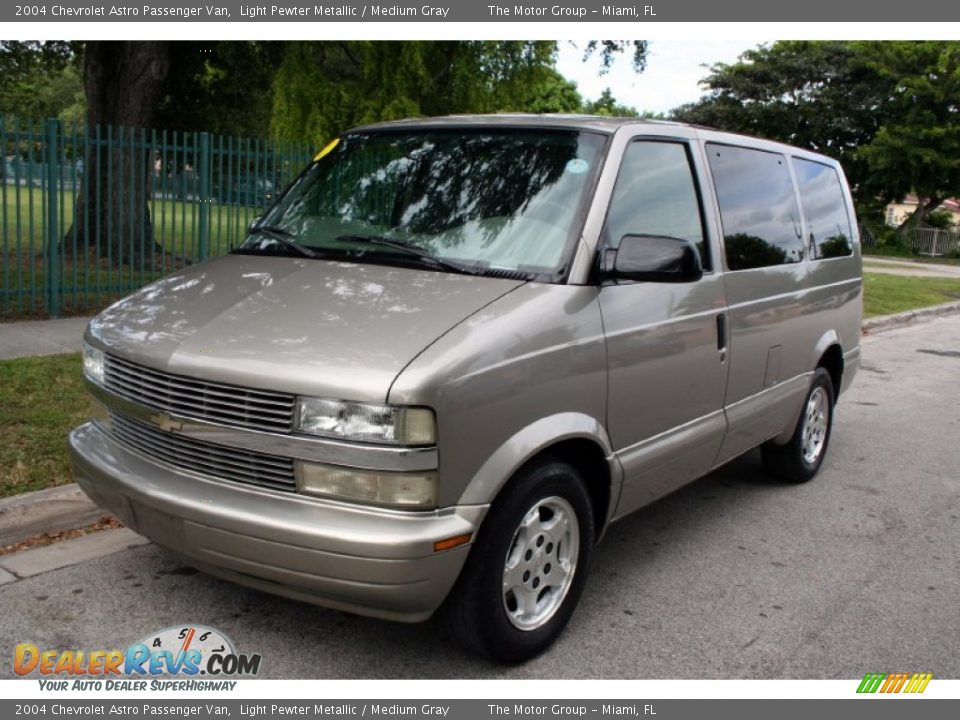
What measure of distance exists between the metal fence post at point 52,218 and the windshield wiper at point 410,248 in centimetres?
689

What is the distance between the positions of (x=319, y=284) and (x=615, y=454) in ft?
4.53

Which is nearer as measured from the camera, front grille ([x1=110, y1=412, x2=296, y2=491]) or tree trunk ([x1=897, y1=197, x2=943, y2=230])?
front grille ([x1=110, y1=412, x2=296, y2=491])

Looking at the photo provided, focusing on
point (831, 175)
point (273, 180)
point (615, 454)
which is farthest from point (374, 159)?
point (273, 180)

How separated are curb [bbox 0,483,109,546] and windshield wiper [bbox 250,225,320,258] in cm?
159

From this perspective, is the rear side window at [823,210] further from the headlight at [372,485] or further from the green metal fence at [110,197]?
the green metal fence at [110,197]

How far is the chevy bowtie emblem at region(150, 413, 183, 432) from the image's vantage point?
10.9ft

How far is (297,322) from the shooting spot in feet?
11.1

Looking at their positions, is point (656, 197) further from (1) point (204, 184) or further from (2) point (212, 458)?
(1) point (204, 184)

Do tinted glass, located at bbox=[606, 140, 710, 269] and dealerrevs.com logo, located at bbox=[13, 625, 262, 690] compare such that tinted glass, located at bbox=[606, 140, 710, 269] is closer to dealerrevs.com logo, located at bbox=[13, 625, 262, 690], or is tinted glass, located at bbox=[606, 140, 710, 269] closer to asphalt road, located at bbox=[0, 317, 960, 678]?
asphalt road, located at bbox=[0, 317, 960, 678]

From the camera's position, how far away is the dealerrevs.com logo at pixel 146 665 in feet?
11.1

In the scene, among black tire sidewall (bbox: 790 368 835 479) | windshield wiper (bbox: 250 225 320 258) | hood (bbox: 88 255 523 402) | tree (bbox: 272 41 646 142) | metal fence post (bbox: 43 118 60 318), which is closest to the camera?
hood (bbox: 88 255 523 402)

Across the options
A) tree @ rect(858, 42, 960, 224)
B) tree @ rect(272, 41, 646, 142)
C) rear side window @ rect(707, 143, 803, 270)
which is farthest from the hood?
tree @ rect(858, 42, 960, 224)

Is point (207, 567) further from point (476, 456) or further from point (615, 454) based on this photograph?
point (615, 454)

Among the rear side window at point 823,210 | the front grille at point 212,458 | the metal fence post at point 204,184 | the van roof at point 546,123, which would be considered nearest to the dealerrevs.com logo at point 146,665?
the front grille at point 212,458
